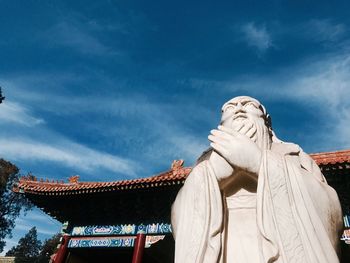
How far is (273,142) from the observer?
2461mm

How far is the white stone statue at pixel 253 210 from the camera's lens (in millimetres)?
1631

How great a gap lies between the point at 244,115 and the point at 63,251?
9.40 metres

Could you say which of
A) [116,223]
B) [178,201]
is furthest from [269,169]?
[116,223]

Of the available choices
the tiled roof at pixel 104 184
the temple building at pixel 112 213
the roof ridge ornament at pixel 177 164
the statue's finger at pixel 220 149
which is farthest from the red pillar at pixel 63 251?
the statue's finger at pixel 220 149

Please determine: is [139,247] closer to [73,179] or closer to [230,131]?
[73,179]

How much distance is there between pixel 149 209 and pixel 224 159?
755cm

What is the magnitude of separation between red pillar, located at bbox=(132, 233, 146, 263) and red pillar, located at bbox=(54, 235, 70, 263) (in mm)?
2626

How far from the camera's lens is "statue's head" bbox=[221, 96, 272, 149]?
226 cm

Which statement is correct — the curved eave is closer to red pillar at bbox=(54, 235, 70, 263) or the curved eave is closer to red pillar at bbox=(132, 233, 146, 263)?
red pillar at bbox=(132, 233, 146, 263)

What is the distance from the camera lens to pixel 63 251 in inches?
393

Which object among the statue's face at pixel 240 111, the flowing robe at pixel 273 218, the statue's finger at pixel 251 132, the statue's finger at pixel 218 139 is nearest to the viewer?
the flowing robe at pixel 273 218

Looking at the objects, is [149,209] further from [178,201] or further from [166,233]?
[178,201]

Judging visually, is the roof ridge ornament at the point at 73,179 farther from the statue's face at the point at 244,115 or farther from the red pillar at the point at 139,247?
the statue's face at the point at 244,115

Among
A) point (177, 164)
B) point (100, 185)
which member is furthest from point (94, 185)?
point (177, 164)
